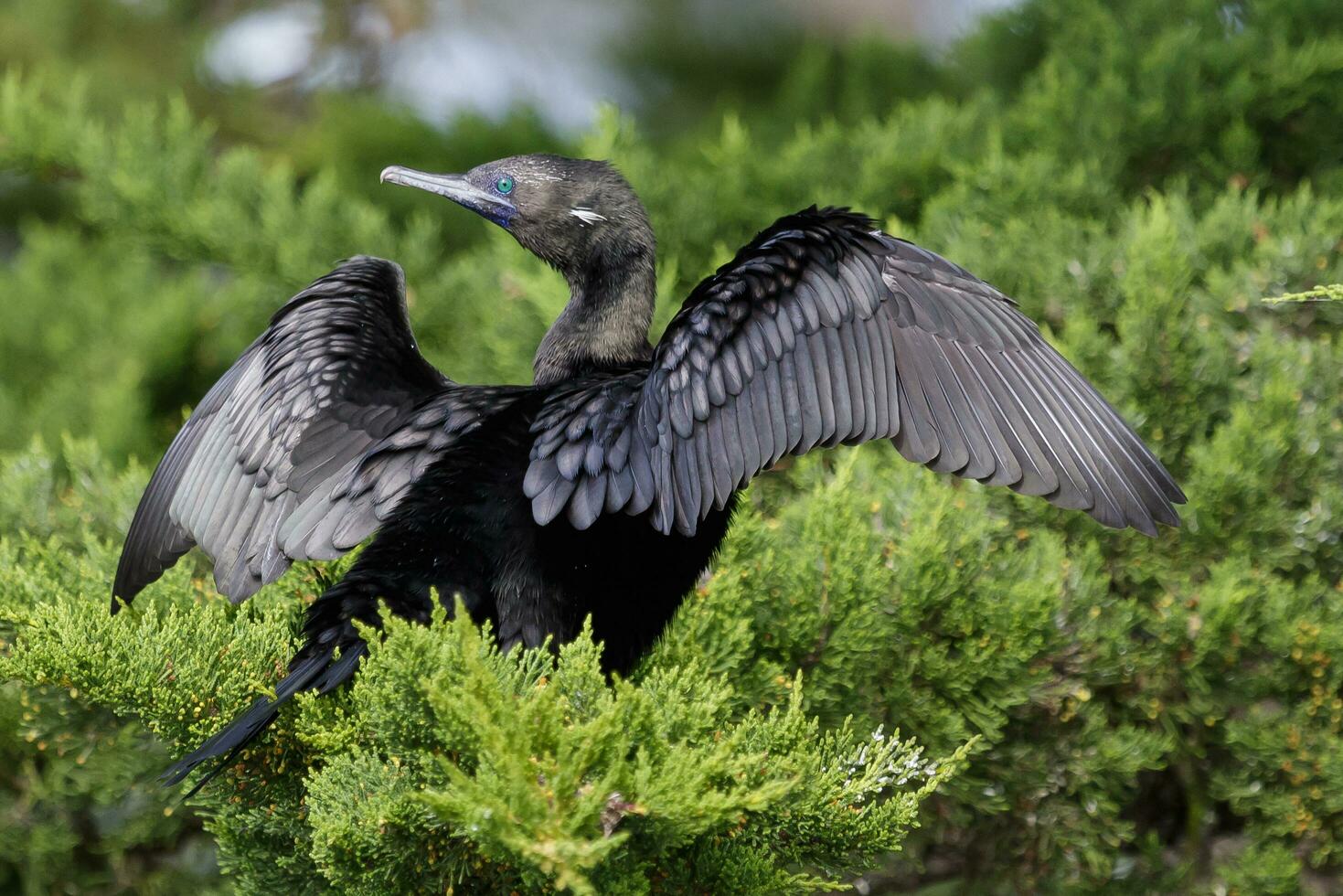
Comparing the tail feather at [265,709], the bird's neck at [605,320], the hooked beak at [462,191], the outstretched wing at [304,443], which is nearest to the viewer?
the tail feather at [265,709]

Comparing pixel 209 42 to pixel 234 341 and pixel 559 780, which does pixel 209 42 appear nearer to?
pixel 234 341

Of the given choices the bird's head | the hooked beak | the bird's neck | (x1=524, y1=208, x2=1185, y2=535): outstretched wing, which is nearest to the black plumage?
(x1=524, y1=208, x2=1185, y2=535): outstretched wing

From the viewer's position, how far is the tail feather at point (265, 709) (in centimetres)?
203

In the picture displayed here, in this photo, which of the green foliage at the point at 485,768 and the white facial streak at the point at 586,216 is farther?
the white facial streak at the point at 586,216

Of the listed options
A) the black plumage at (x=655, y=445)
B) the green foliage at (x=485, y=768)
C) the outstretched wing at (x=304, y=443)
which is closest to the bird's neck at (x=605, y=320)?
the black plumage at (x=655, y=445)

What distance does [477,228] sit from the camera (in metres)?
6.71

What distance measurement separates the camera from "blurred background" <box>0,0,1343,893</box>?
314cm

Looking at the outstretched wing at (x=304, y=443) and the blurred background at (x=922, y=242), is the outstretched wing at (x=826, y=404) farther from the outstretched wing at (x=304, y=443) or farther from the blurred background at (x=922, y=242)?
the blurred background at (x=922, y=242)

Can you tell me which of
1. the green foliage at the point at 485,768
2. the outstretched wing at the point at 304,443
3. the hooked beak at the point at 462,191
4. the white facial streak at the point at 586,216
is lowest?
the green foliage at the point at 485,768

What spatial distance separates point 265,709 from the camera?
6.84ft

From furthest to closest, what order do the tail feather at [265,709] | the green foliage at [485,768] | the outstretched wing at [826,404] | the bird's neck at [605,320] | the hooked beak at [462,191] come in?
the hooked beak at [462,191] → the bird's neck at [605,320] → the outstretched wing at [826,404] → the tail feather at [265,709] → the green foliage at [485,768]

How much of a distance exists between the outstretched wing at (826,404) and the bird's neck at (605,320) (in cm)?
31

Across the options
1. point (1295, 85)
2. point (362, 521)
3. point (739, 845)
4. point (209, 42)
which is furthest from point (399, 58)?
point (739, 845)

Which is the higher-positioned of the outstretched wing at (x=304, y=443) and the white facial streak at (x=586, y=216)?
the white facial streak at (x=586, y=216)
